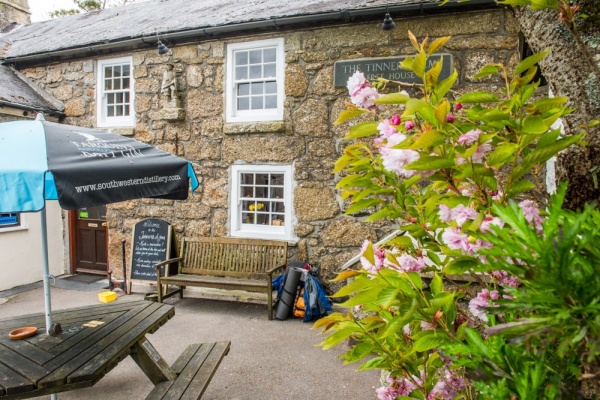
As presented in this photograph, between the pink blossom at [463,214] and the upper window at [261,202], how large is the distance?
531 centimetres

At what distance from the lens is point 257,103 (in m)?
6.75

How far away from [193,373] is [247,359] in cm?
116

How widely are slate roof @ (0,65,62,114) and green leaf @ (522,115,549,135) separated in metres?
8.23

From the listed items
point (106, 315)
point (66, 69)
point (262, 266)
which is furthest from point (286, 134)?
point (66, 69)

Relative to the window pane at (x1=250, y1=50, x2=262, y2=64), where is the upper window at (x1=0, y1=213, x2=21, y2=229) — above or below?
below

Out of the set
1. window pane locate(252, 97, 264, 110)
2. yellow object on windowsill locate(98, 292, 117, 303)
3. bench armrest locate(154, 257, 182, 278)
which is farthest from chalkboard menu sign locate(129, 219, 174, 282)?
window pane locate(252, 97, 264, 110)

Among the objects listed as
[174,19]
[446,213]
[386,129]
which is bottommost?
[446,213]

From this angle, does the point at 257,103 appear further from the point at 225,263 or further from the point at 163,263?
the point at 163,263

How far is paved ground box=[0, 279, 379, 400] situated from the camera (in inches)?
146

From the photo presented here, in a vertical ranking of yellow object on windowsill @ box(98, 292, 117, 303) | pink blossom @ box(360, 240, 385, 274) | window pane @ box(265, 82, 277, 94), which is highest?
window pane @ box(265, 82, 277, 94)

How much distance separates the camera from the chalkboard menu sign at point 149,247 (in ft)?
22.7

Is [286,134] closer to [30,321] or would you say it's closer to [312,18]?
[312,18]

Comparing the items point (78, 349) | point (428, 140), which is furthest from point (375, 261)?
point (78, 349)

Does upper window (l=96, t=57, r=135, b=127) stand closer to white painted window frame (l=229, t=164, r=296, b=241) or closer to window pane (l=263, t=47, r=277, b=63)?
white painted window frame (l=229, t=164, r=296, b=241)
